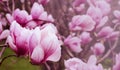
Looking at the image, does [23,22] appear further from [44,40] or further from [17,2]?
[17,2]

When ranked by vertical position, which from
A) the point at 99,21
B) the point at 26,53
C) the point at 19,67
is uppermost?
the point at 99,21

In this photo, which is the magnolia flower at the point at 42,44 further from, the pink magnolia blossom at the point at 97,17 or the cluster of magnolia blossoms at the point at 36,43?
the pink magnolia blossom at the point at 97,17

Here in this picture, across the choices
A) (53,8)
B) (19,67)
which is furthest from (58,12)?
(19,67)

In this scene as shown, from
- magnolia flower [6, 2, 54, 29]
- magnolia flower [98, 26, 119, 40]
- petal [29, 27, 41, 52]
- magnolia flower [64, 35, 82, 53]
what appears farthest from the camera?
magnolia flower [98, 26, 119, 40]

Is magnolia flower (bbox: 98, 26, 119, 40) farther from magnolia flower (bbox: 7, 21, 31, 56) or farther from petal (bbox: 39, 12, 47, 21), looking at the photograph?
magnolia flower (bbox: 7, 21, 31, 56)

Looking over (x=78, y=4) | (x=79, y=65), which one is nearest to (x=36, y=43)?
(x=79, y=65)

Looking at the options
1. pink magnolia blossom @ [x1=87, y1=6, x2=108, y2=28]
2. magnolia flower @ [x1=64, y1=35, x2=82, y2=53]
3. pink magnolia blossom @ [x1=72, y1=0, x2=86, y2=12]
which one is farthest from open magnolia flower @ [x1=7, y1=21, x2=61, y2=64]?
pink magnolia blossom @ [x1=72, y1=0, x2=86, y2=12]
